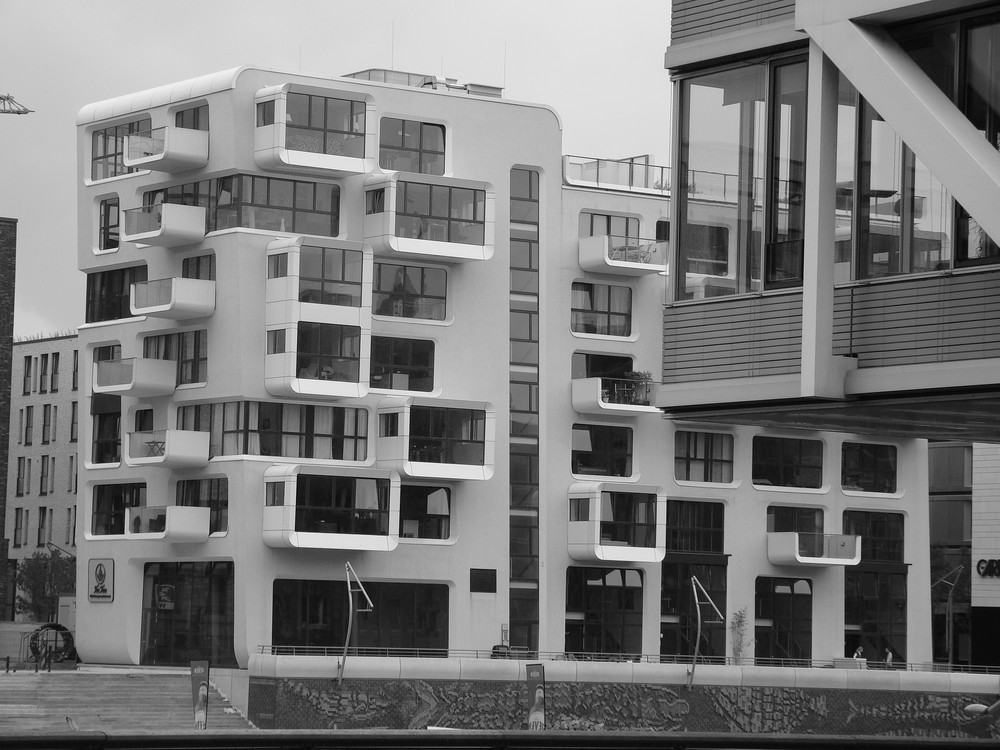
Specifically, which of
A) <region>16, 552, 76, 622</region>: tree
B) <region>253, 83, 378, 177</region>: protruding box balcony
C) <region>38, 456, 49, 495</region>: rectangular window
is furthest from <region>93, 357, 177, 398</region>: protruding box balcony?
<region>38, 456, 49, 495</region>: rectangular window

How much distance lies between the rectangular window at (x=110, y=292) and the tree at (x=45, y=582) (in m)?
30.4

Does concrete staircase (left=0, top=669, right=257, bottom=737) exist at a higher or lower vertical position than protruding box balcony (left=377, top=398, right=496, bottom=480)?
lower

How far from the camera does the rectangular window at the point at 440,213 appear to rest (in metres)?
61.2

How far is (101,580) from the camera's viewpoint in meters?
62.6

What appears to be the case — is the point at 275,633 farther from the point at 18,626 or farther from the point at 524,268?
the point at 18,626

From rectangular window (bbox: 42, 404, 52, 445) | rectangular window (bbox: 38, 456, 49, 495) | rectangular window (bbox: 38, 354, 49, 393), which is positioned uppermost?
rectangular window (bbox: 38, 354, 49, 393)

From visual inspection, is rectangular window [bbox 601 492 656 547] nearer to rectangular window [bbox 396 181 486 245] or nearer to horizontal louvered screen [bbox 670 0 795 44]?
rectangular window [bbox 396 181 486 245]

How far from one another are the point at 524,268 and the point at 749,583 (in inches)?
568

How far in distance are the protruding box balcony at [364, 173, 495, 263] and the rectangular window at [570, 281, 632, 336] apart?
5305mm

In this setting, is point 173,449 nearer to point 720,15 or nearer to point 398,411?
point 398,411

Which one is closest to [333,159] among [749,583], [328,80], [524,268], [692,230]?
[328,80]

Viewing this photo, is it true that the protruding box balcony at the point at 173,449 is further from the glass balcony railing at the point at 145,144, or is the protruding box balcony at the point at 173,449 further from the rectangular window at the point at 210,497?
the glass balcony railing at the point at 145,144

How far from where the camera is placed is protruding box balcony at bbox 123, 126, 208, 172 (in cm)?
6022

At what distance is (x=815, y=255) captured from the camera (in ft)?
53.0
